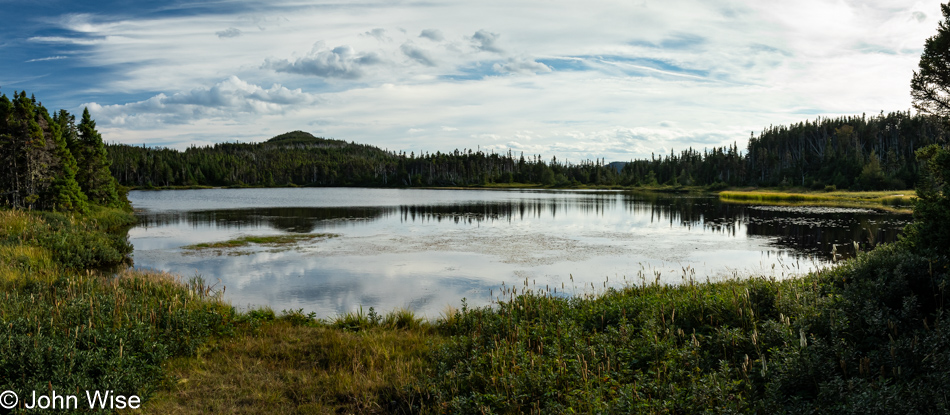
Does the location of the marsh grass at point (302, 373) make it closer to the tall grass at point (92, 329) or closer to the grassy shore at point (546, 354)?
the grassy shore at point (546, 354)

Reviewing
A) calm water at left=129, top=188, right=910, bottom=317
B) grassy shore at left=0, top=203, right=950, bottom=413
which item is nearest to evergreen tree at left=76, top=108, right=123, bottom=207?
calm water at left=129, top=188, right=910, bottom=317

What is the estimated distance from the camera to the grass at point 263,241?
26484mm

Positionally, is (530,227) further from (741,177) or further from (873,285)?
(741,177)

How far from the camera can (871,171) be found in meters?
89.1

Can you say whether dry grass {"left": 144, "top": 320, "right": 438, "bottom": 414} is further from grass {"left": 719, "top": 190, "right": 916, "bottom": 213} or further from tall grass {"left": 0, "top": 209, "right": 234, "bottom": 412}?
grass {"left": 719, "top": 190, "right": 916, "bottom": 213}

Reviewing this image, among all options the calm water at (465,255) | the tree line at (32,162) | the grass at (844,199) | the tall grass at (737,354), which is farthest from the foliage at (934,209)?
the grass at (844,199)

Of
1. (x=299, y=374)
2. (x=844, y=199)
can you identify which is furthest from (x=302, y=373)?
(x=844, y=199)

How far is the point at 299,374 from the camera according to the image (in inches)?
328

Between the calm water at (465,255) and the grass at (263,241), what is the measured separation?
1.18m

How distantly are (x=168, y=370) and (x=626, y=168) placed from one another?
Result: 18811 cm

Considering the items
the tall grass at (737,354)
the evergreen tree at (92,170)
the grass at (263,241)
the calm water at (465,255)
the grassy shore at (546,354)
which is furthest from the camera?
the evergreen tree at (92,170)

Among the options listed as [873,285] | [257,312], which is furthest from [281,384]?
[873,285]

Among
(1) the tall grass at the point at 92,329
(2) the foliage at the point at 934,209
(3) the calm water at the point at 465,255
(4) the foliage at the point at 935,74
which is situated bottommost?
(3) the calm water at the point at 465,255

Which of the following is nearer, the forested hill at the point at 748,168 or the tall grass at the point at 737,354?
the tall grass at the point at 737,354
